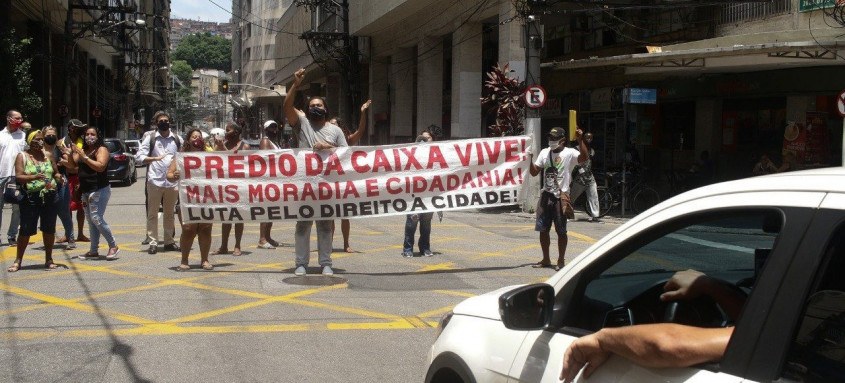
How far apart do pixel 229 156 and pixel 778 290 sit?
9206 millimetres

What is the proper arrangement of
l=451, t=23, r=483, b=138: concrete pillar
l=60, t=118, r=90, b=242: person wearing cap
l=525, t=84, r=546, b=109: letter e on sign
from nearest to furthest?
l=60, t=118, r=90, b=242: person wearing cap < l=525, t=84, r=546, b=109: letter e on sign < l=451, t=23, r=483, b=138: concrete pillar

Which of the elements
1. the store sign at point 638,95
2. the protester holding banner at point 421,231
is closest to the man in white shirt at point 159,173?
the protester holding banner at point 421,231

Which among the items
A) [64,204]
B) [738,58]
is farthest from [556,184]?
[738,58]

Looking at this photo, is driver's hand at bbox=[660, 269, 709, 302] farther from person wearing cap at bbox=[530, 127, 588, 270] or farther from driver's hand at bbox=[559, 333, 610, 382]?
person wearing cap at bbox=[530, 127, 588, 270]

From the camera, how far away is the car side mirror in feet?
11.0

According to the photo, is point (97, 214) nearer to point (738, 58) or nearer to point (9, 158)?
point (9, 158)

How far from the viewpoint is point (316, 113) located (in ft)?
34.9

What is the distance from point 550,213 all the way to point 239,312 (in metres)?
4.27

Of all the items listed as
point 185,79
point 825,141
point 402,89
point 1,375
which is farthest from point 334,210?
point 185,79

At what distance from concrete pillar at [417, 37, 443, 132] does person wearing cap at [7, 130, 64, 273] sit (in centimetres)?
2258

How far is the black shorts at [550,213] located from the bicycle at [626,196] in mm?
9312

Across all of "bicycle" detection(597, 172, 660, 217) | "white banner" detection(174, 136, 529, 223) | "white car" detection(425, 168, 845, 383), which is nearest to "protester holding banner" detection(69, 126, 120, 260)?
"white banner" detection(174, 136, 529, 223)

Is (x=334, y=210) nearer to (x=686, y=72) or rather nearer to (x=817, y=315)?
(x=817, y=315)

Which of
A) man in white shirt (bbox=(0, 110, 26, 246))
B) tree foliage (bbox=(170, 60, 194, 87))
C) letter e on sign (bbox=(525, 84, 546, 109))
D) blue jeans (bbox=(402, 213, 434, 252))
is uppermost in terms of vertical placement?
tree foliage (bbox=(170, 60, 194, 87))
